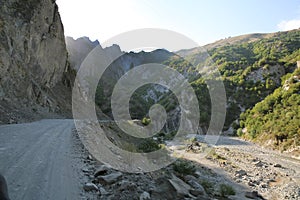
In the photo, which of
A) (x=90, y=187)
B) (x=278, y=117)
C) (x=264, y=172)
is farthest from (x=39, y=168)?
(x=278, y=117)

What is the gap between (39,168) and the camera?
516 cm

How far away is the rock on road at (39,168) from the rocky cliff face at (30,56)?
17.2 ft

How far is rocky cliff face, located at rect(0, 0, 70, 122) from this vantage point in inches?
610

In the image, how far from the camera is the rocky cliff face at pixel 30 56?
50.8 feet

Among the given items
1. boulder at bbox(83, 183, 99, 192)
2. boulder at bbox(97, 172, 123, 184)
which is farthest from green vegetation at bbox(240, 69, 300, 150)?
boulder at bbox(83, 183, 99, 192)

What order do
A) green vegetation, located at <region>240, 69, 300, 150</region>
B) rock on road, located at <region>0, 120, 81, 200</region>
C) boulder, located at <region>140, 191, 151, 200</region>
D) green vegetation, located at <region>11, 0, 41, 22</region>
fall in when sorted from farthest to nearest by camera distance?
1. green vegetation, located at <region>240, 69, 300, 150</region>
2. green vegetation, located at <region>11, 0, 41, 22</region>
3. boulder, located at <region>140, 191, 151, 200</region>
4. rock on road, located at <region>0, 120, 81, 200</region>

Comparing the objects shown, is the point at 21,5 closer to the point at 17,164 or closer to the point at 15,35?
the point at 15,35

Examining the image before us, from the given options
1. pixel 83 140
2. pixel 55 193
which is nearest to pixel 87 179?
pixel 55 193

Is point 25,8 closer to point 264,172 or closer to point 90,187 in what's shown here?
point 90,187

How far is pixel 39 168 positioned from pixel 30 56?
19.4m

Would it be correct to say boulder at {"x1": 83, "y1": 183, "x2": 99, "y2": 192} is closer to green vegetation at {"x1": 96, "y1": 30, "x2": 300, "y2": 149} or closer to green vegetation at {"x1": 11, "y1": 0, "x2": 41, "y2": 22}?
green vegetation at {"x1": 11, "y1": 0, "x2": 41, "y2": 22}

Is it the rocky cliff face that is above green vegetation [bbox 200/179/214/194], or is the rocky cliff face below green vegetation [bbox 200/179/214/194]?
above

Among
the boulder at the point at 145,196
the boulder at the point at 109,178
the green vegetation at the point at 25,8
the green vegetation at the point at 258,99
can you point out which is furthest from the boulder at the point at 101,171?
the green vegetation at the point at 258,99

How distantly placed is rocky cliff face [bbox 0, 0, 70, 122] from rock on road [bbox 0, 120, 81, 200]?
5246 mm
